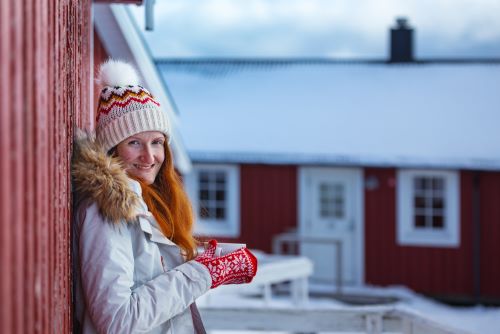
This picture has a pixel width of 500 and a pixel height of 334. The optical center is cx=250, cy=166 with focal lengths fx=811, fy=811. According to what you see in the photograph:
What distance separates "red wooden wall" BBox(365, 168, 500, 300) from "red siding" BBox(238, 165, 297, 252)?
1.49 m

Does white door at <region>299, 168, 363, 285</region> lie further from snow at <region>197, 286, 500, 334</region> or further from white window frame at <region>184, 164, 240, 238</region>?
white window frame at <region>184, 164, 240, 238</region>

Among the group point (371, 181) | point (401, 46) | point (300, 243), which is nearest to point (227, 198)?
point (300, 243)

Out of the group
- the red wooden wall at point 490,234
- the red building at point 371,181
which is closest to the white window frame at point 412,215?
the red building at point 371,181

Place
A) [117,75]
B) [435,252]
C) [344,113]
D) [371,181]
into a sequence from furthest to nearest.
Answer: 1. [344,113]
2. [371,181]
3. [435,252]
4. [117,75]

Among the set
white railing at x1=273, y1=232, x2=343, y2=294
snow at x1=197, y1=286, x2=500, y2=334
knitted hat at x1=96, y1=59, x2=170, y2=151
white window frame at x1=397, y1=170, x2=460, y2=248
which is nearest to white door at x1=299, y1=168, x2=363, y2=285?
white railing at x1=273, y1=232, x2=343, y2=294

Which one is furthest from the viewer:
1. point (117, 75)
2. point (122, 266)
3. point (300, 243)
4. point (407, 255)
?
point (300, 243)

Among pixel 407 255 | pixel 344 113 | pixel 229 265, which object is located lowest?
pixel 407 255

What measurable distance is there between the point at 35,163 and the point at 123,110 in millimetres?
947

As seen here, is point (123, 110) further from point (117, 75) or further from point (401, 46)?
point (401, 46)

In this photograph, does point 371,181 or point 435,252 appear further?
point 371,181

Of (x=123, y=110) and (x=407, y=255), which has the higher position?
(x=123, y=110)

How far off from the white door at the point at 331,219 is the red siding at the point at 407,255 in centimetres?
23

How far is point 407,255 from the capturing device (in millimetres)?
15234

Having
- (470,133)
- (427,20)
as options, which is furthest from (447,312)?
(427,20)
